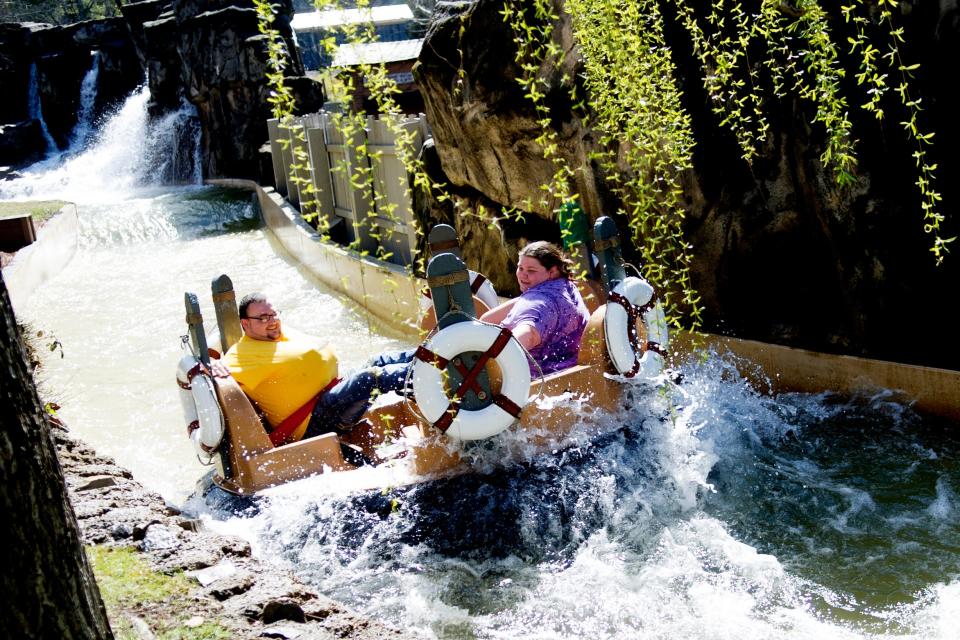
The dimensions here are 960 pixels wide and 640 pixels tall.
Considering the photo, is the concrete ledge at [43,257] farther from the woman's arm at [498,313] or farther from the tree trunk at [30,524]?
the tree trunk at [30,524]

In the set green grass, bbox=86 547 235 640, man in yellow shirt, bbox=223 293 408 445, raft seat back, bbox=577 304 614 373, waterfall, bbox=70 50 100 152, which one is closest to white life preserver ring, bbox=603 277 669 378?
raft seat back, bbox=577 304 614 373

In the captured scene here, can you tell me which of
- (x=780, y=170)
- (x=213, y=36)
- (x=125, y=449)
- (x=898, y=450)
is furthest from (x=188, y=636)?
(x=213, y=36)

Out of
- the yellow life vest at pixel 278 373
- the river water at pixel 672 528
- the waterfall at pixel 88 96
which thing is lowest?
the river water at pixel 672 528

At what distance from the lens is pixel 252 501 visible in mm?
4625

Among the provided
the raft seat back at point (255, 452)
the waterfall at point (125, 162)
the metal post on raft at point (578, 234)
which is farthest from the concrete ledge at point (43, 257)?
the metal post on raft at point (578, 234)

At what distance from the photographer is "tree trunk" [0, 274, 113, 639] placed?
6.27ft

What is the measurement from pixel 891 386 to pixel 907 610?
7.81 ft

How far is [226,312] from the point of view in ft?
18.2

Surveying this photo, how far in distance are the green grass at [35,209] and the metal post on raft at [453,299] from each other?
1354 cm

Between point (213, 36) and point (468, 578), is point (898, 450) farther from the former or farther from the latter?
point (213, 36)

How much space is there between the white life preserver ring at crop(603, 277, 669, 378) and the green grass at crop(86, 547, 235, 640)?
2.29 m

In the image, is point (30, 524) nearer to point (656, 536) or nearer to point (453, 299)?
point (453, 299)

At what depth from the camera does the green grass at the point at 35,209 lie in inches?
646

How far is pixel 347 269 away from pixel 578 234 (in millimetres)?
6118
